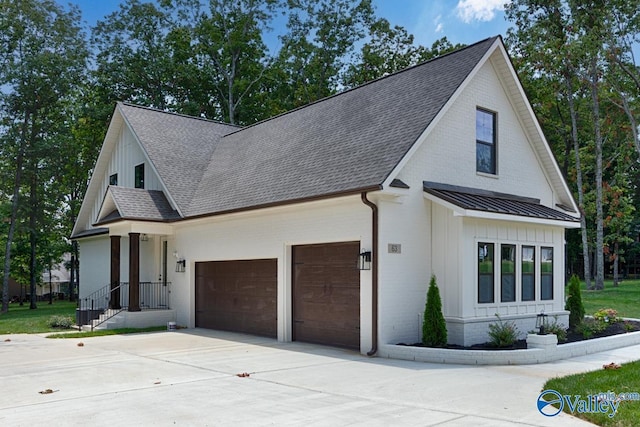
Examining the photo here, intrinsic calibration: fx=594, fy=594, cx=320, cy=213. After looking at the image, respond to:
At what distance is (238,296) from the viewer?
17094mm

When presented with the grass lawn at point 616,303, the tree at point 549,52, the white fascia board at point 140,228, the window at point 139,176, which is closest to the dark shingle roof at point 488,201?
the grass lawn at point 616,303

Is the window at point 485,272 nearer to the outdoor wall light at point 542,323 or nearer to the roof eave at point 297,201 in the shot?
the outdoor wall light at point 542,323

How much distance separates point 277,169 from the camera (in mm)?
16938

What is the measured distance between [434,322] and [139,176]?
14113mm

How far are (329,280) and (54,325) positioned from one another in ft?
33.6

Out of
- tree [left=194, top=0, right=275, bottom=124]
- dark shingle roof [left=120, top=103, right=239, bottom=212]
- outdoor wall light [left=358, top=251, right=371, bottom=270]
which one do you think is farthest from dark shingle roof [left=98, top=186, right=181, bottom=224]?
tree [left=194, top=0, right=275, bottom=124]

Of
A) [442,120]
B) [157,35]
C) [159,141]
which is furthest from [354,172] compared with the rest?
[157,35]

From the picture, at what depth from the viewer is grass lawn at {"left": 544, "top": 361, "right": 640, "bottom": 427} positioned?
6.74 meters

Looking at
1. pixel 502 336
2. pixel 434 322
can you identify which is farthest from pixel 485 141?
pixel 434 322

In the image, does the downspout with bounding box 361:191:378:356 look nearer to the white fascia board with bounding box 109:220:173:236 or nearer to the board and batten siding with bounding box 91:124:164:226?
the white fascia board with bounding box 109:220:173:236

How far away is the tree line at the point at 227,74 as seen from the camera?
95.1ft

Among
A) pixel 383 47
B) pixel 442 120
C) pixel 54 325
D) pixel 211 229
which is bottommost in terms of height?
pixel 54 325

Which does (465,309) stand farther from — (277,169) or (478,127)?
(277,169)

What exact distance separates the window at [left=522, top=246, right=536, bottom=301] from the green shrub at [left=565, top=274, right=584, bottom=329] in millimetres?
1792
